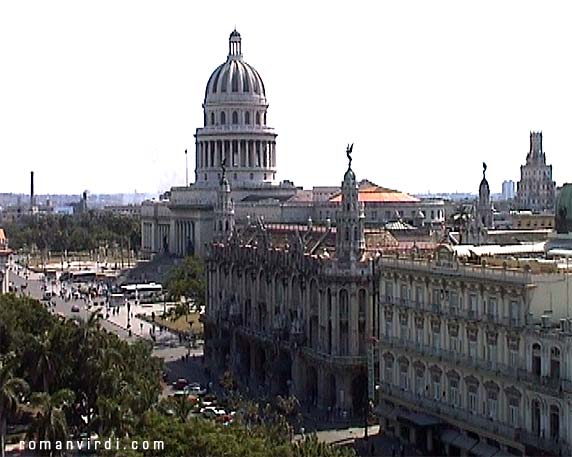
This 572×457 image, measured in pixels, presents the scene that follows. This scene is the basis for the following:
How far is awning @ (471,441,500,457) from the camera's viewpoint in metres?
66.6

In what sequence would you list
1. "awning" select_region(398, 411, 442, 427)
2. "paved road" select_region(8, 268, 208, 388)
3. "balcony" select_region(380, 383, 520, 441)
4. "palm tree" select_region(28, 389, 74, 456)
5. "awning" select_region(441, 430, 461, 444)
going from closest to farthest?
1. "palm tree" select_region(28, 389, 74, 456)
2. "balcony" select_region(380, 383, 520, 441)
3. "awning" select_region(441, 430, 461, 444)
4. "awning" select_region(398, 411, 442, 427)
5. "paved road" select_region(8, 268, 208, 388)

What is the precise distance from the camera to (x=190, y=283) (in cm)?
15338

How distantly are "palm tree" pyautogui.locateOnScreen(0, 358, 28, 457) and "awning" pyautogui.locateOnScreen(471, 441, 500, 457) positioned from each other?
29.1 metres

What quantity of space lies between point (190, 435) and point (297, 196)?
136 meters

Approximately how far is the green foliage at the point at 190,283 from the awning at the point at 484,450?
80.3m

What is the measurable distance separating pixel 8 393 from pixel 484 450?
30.1m

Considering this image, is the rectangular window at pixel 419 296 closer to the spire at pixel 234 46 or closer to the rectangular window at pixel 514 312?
the rectangular window at pixel 514 312

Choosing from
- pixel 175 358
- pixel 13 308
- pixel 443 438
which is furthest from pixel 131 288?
pixel 443 438

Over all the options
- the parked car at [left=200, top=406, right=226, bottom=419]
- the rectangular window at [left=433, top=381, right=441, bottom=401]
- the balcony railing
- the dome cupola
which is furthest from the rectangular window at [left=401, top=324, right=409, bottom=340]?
the dome cupola

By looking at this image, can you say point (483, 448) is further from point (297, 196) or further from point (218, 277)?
point (297, 196)

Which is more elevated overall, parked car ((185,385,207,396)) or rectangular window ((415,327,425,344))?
rectangular window ((415,327,425,344))

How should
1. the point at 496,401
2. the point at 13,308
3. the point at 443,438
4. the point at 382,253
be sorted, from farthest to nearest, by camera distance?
1. the point at 13,308
2. the point at 382,253
3. the point at 443,438
4. the point at 496,401

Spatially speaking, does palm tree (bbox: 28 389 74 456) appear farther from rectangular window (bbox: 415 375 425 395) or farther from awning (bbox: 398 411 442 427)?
rectangular window (bbox: 415 375 425 395)

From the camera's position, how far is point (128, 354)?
7769cm
